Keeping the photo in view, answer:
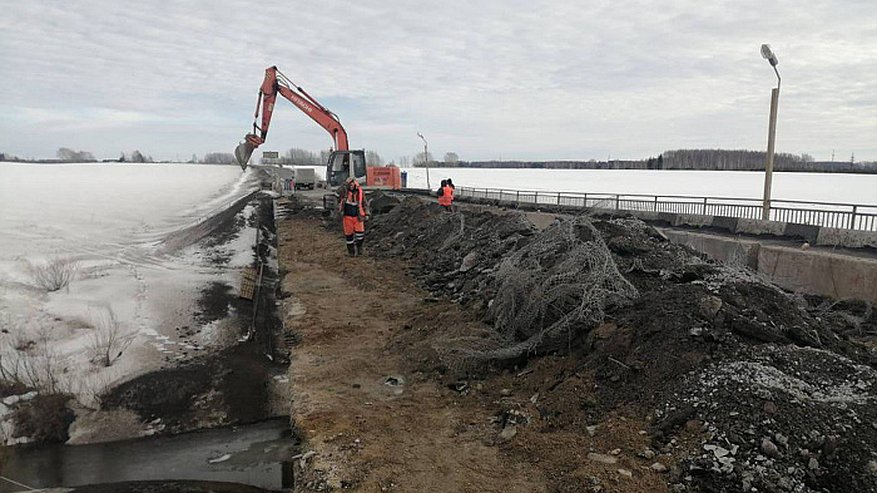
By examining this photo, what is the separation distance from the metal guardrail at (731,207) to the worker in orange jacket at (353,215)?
8436 mm

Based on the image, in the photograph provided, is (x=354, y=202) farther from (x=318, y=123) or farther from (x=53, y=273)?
(x=318, y=123)

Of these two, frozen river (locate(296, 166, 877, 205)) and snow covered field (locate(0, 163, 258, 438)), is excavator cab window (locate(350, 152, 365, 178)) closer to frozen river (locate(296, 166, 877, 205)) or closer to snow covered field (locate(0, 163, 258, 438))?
snow covered field (locate(0, 163, 258, 438))

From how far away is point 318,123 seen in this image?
2741 cm

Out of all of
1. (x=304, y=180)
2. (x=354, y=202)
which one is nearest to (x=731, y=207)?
(x=354, y=202)

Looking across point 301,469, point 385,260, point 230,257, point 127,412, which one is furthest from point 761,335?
point 230,257

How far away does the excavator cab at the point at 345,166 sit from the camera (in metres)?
26.3

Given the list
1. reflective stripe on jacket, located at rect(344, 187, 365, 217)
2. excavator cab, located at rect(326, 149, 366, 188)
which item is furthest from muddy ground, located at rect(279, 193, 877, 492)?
excavator cab, located at rect(326, 149, 366, 188)

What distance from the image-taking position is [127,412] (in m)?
6.36

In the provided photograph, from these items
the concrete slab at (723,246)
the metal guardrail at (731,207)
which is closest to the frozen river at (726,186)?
the metal guardrail at (731,207)

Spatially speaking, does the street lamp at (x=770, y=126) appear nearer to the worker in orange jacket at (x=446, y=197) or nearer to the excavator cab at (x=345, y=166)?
the worker in orange jacket at (x=446, y=197)

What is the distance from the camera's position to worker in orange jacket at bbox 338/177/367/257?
1401cm

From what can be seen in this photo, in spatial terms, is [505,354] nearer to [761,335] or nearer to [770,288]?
[761,335]

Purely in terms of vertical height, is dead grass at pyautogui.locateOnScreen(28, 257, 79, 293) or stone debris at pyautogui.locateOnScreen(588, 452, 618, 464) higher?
dead grass at pyautogui.locateOnScreen(28, 257, 79, 293)

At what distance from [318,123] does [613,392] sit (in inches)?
969
